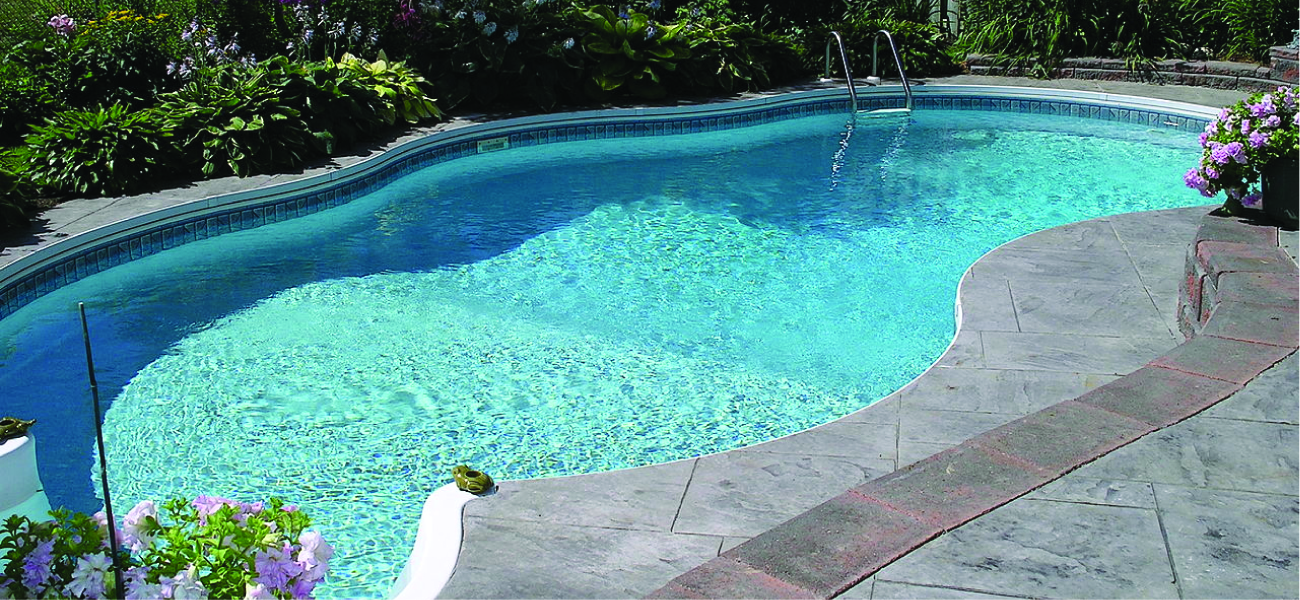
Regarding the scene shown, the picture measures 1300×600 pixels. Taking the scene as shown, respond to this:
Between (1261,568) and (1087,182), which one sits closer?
(1261,568)

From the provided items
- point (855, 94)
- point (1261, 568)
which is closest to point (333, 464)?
point (1261, 568)

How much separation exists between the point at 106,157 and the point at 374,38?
311cm

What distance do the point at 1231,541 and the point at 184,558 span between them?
2.37m

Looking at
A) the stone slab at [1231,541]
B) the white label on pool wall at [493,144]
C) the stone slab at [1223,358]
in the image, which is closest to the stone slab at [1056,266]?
the stone slab at [1223,358]

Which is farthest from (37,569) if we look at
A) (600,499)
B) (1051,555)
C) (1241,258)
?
(1241,258)

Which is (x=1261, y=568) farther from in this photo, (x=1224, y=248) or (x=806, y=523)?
(x=1224, y=248)

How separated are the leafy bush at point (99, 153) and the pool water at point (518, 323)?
784mm

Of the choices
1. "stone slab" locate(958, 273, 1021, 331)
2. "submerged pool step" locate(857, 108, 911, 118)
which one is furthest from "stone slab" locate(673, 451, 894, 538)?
"submerged pool step" locate(857, 108, 911, 118)

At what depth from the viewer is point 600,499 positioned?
3.45 m

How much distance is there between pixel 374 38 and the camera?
32.7ft

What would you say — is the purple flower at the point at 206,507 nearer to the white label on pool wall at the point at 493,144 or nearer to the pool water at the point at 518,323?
the pool water at the point at 518,323

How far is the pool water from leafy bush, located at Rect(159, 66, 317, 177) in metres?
0.57

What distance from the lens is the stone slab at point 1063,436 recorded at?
3318 mm

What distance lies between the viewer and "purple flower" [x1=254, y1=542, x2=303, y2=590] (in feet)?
6.96
